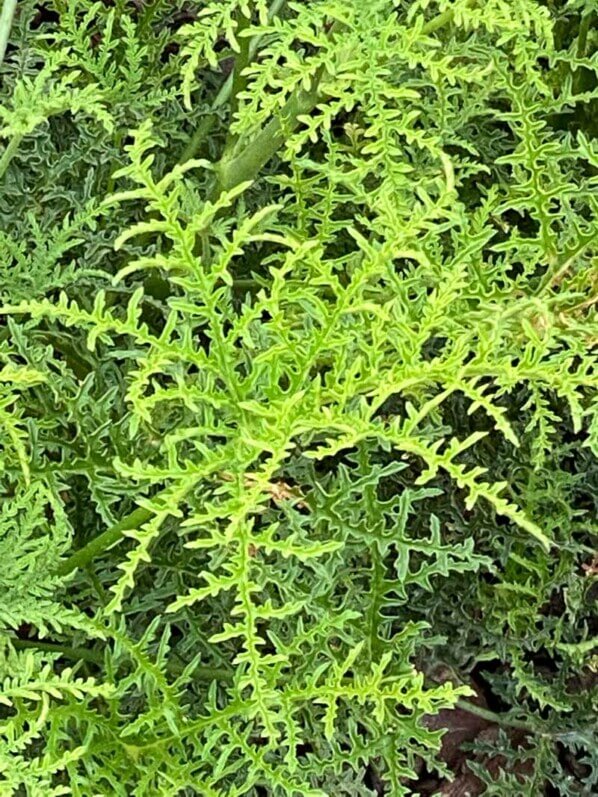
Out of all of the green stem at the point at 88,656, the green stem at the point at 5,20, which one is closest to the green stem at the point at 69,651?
the green stem at the point at 88,656

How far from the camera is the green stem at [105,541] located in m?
0.93

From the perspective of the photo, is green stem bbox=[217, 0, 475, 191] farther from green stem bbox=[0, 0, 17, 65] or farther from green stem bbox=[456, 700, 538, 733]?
green stem bbox=[456, 700, 538, 733]

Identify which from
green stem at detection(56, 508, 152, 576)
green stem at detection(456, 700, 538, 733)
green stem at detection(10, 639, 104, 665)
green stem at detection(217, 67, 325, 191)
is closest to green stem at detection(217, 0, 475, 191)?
green stem at detection(217, 67, 325, 191)

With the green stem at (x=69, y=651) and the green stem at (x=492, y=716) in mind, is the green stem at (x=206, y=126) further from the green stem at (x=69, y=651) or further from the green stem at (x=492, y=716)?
the green stem at (x=492, y=716)

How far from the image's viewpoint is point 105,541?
3.19 feet

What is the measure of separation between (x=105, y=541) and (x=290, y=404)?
0.26 metres

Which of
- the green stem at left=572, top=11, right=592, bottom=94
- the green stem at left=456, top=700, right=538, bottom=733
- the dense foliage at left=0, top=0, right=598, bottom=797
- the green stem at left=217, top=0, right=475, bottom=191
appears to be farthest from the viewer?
the green stem at left=456, top=700, right=538, bottom=733

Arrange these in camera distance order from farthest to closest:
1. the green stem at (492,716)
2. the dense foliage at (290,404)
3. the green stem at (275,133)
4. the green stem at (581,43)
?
the green stem at (492,716) → the green stem at (581,43) → the green stem at (275,133) → the dense foliage at (290,404)

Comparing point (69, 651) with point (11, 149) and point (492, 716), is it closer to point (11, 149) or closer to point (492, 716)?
point (11, 149)

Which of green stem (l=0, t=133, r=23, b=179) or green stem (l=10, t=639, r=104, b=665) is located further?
green stem (l=10, t=639, r=104, b=665)

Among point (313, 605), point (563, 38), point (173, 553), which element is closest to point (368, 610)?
point (313, 605)

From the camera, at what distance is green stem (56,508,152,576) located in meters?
0.93

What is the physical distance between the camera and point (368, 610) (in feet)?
3.56

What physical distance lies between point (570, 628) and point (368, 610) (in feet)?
1.13
